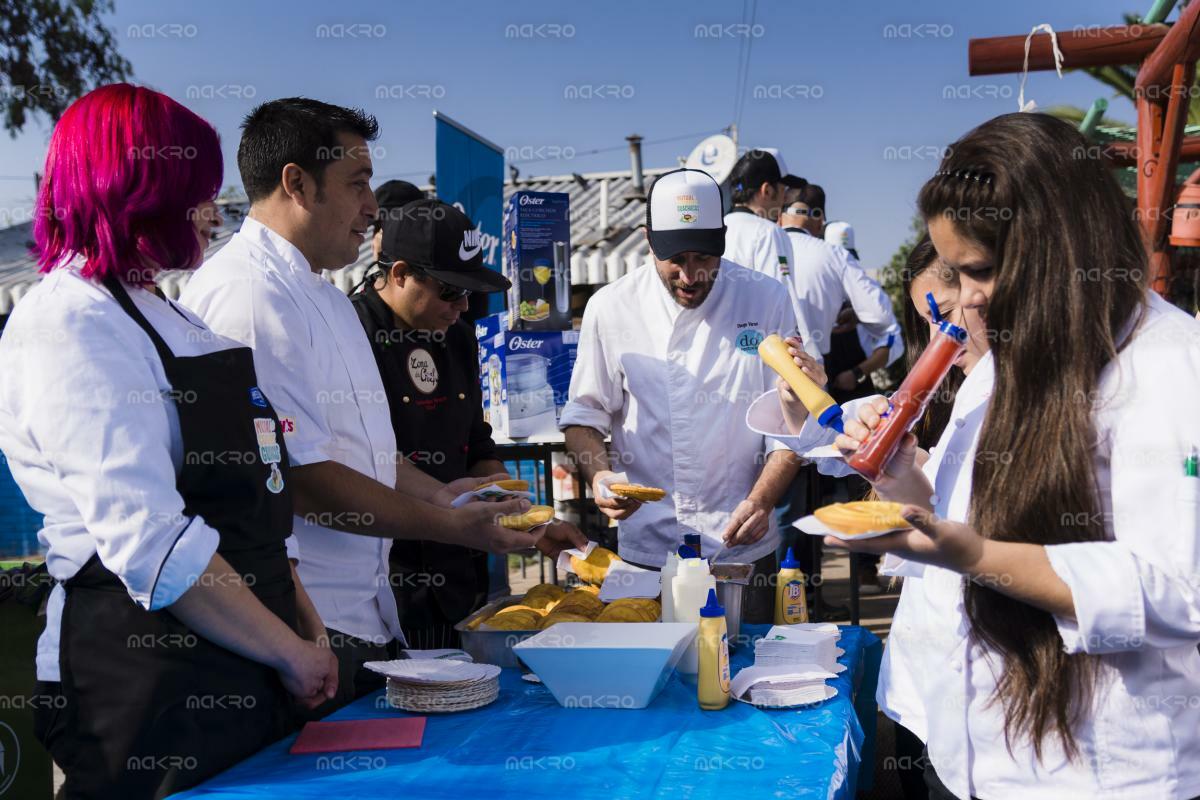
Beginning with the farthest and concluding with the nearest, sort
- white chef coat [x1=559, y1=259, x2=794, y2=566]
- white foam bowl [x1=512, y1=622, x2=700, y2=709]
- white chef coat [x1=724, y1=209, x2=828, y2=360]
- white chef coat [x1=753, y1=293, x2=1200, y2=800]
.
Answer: white chef coat [x1=724, y1=209, x2=828, y2=360] < white chef coat [x1=559, y1=259, x2=794, y2=566] < white foam bowl [x1=512, y1=622, x2=700, y2=709] < white chef coat [x1=753, y1=293, x2=1200, y2=800]

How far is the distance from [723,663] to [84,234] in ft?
4.72

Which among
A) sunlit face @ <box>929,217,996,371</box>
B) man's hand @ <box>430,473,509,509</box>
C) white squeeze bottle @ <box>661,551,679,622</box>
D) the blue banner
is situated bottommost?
white squeeze bottle @ <box>661,551,679,622</box>

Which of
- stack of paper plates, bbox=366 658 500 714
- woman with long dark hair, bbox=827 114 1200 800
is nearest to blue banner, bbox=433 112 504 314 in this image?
stack of paper plates, bbox=366 658 500 714

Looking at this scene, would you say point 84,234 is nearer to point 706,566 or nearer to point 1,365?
point 1,365

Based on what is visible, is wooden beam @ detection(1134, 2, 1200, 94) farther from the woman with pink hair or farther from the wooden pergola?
the woman with pink hair

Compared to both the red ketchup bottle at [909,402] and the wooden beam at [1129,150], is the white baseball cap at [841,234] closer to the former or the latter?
the wooden beam at [1129,150]

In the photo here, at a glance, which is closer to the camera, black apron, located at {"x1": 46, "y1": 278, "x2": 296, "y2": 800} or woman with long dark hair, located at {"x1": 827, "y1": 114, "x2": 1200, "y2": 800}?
woman with long dark hair, located at {"x1": 827, "y1": 114, "x2": 1200, "y2": 800}

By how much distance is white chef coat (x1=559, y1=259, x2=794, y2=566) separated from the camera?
3238 millimetres

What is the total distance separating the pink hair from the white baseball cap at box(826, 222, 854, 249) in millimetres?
6116

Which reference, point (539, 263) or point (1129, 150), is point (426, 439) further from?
point (1129, 150)

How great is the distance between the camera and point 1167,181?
5.59 metres

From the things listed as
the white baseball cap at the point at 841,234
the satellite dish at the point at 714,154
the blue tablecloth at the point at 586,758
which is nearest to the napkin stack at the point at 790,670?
the blue tablecloth at the point at 586,758

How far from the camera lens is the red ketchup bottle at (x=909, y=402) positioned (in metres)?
1.63

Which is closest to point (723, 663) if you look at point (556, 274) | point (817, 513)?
point (817, 513)
